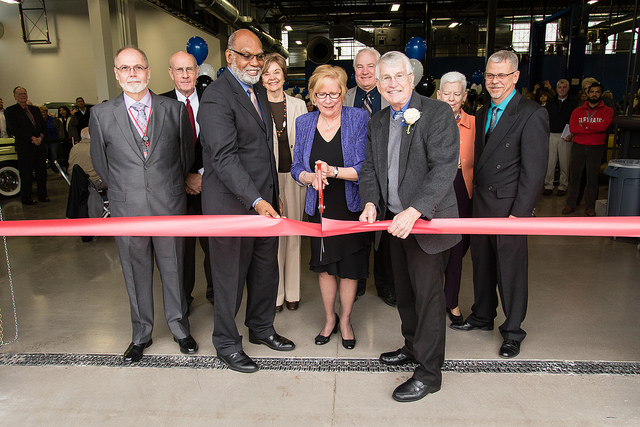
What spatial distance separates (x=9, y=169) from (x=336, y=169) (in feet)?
26.0

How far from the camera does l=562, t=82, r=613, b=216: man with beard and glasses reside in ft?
21.3

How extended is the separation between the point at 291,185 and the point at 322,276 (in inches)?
32.6

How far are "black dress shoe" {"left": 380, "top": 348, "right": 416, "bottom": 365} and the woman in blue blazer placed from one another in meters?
0.26

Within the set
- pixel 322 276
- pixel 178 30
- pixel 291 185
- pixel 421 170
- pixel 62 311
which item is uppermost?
pixel 178 30

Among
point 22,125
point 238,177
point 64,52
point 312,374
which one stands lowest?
point 312,374

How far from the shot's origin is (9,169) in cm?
834

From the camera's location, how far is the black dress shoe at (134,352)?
2775 millimetres

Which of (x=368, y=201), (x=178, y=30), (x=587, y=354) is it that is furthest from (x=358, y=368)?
(x=178, y=30)

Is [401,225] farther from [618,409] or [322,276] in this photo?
[618,409]

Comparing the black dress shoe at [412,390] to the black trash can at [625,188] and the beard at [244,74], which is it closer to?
the beard at [244,74]

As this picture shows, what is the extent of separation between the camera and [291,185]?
11.4ft

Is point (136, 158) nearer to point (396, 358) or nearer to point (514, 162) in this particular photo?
point (396, 358)

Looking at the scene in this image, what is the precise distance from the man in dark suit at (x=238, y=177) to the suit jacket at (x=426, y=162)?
62 cm

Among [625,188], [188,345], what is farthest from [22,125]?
[625,188]
